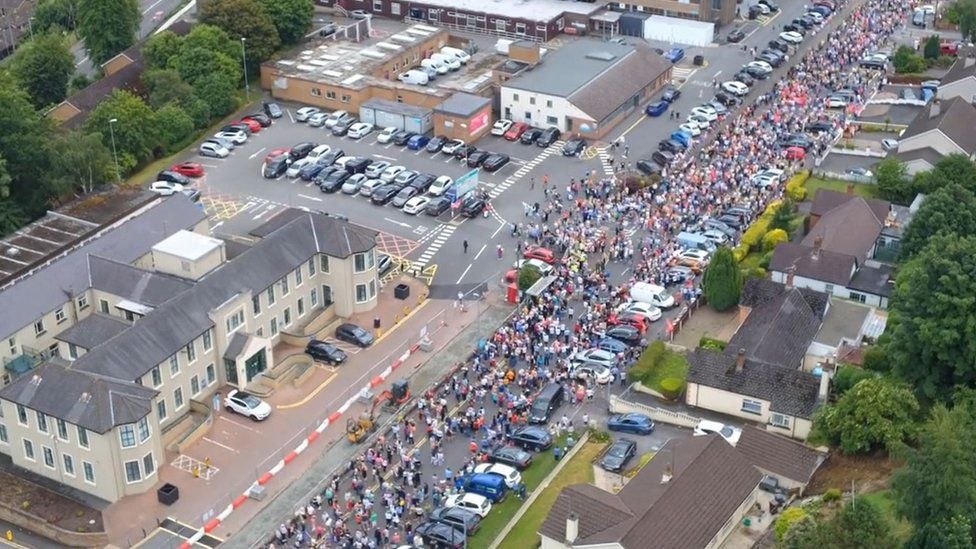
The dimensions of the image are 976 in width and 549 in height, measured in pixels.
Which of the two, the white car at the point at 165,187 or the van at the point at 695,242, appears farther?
the white car at the point at 165,187

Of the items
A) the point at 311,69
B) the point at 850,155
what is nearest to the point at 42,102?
the point at 311,69

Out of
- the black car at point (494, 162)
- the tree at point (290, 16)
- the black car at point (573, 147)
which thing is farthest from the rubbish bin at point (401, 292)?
the tree at point (290, 16)

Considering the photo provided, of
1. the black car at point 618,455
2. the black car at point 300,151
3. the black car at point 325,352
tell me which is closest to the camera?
the black car at point 618,455

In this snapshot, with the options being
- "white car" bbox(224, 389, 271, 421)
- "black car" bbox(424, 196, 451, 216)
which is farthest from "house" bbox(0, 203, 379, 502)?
"black car" bbox(424, 196, 451, 216)

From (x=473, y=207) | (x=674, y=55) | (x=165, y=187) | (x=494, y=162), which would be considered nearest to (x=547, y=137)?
(x=494, y=162)

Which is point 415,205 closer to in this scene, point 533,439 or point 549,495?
point 533,439

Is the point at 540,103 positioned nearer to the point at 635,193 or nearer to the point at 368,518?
the point at 635,193

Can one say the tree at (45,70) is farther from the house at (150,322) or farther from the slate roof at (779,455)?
the slate roof at (779,455)
